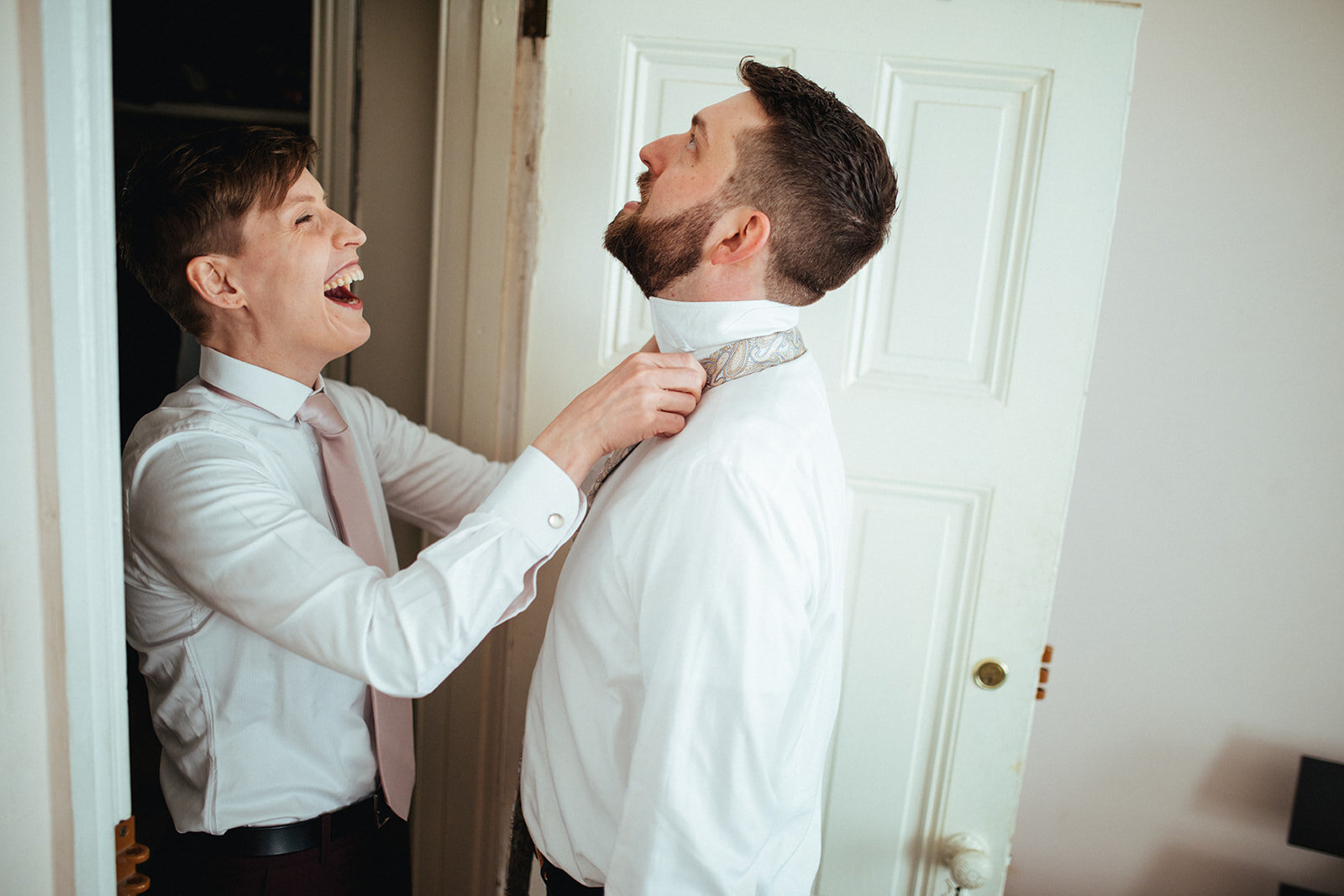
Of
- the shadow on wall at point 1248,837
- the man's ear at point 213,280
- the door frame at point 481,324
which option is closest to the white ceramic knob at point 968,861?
the shadow on wall at point 1248,837

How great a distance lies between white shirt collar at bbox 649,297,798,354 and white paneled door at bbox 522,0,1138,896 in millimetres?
385

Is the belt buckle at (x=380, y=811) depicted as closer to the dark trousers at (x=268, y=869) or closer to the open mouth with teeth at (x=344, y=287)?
the dark trousers at (x=268, y=869)

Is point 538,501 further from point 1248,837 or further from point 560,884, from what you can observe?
point 1248,837

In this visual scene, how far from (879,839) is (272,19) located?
2.27 meters

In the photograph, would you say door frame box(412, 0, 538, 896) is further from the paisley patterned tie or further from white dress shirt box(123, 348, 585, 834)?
the paisley patterned tie

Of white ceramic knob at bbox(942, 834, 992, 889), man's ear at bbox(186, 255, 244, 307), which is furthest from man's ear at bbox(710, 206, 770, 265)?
white ceramic knob at bbox(942, 834, 992, 889)

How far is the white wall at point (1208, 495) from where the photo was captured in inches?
65.7

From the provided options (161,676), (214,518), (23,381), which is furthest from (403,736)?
(23,381)

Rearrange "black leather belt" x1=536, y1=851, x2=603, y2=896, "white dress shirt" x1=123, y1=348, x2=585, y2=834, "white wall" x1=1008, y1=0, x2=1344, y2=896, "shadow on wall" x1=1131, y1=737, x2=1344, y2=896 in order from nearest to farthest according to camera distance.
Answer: "white dress shirt" x1=123, y1=348, x2=585, y2=834 < "black leather belt" x1=536, y1=851, x2=603, y2=896 < "white wall" x1=1008, y1=0, x2=1344, y2=896 < "shadow on wall" x1=1131, y1=737, x2=1344, y2=896

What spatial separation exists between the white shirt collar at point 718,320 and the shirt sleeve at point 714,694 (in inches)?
9.3

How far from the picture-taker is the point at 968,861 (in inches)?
60.2

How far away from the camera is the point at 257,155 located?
116 cm

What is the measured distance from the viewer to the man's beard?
104 cm

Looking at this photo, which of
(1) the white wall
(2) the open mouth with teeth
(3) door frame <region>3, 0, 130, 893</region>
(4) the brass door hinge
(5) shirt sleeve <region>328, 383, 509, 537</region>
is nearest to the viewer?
(3) door frame <region>3, 0, 130, 893</region>
